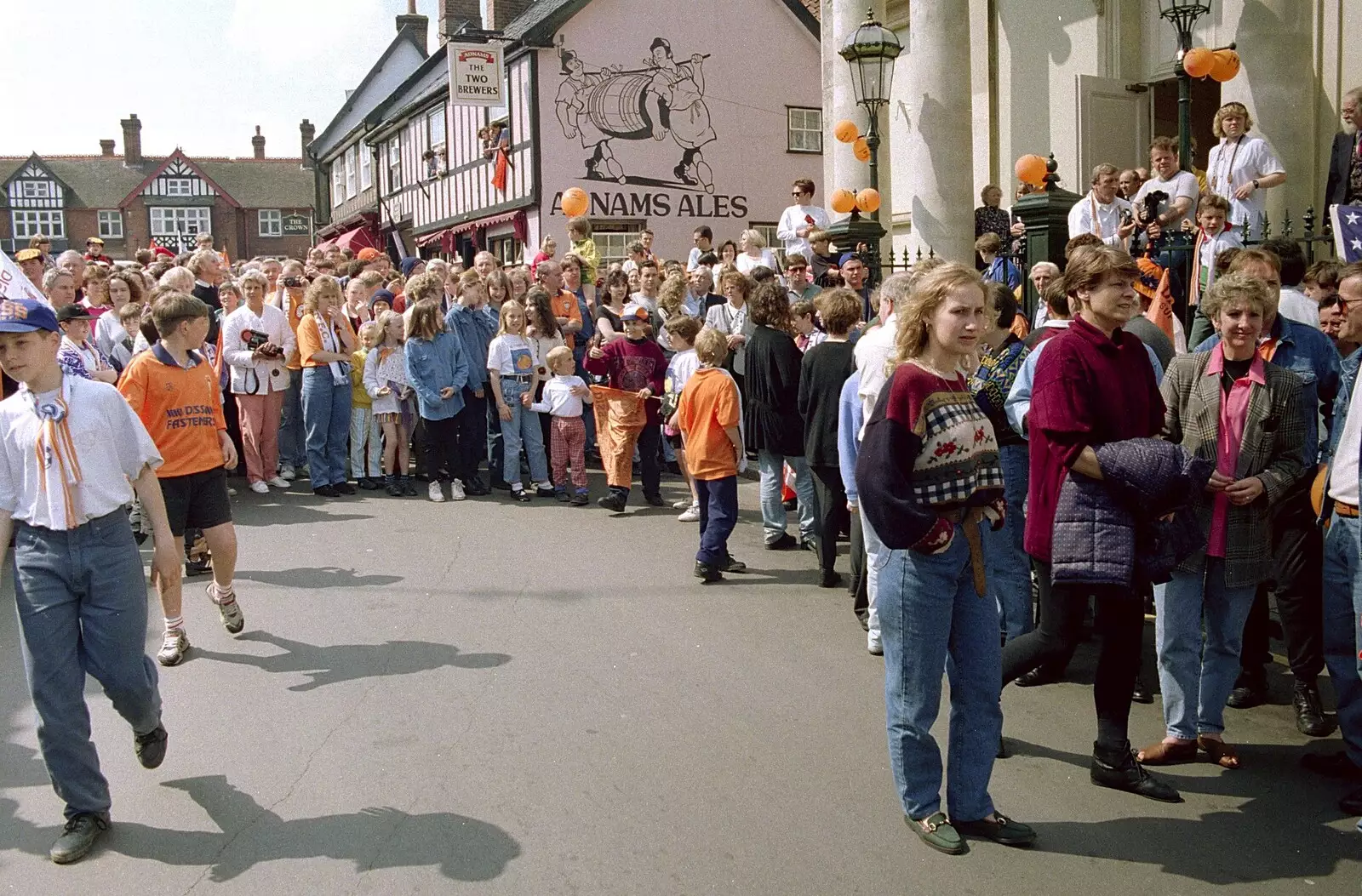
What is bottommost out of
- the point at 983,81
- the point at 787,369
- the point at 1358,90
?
the point at 787,369

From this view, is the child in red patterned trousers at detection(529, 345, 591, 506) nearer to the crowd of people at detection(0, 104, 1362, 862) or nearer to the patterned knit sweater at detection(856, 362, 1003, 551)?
the crowd of people at detection(0, 104, 1362, 862)

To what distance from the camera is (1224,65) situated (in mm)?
A: 10969

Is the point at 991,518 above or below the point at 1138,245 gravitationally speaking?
below

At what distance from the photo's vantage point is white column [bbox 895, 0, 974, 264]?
46.1 ft

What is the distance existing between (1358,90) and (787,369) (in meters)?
5.04

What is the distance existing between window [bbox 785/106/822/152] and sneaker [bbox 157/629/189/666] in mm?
23950

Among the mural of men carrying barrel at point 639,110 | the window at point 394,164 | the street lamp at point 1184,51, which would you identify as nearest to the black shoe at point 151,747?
the street lamp at point 1184,51

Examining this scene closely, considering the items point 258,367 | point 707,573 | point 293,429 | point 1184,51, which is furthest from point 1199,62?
point 293,429

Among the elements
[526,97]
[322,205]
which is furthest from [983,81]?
[322,205]

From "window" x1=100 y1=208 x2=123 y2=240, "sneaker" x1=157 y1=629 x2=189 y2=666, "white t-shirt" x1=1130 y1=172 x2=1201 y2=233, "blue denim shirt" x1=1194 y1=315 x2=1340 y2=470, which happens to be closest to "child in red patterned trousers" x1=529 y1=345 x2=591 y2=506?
"sneaker" x1=157 y1=629 x2=189 y2=666

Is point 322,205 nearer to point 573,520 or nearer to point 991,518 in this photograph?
point 573,520

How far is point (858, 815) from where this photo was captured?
4.70 meters

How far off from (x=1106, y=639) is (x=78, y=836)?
12.8 feet

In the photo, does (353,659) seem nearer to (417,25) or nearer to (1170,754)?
(1170,754)
